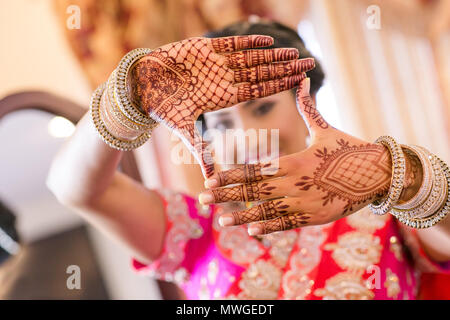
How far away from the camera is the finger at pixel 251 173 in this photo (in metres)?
0.38

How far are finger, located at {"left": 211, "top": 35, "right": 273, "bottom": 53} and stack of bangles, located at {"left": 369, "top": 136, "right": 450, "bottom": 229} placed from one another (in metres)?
0.17

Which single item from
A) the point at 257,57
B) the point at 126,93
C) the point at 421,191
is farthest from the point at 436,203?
the point at 126,93

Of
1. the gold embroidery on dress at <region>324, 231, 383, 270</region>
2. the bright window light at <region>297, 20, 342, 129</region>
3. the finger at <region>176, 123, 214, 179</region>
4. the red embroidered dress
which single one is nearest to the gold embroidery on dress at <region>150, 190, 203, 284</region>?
the red embroidered dress

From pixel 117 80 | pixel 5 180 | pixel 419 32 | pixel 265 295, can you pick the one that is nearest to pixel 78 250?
pixel 5 180

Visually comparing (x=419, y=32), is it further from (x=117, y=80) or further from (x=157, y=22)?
(x=117, y=80)

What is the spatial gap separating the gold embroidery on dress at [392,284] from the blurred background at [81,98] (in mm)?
342

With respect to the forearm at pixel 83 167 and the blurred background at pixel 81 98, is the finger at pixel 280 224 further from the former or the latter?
the blurred background at pixel 81 98

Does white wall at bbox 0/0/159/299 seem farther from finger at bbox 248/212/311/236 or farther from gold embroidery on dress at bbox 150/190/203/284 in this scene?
finger at bbox 248/212/311/236

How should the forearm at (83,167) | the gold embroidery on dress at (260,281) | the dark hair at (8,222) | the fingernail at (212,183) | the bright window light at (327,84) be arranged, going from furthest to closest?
the bright window light at (327,84) → the dark hair at (8,222) → the gold embroidery on dress at (260,281) → the forearm at (83,167) → the fingernail at (212,183)

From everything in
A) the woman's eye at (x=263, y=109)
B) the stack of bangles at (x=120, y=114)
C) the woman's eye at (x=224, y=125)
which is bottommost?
the woman's eye at (x=224, y=125)

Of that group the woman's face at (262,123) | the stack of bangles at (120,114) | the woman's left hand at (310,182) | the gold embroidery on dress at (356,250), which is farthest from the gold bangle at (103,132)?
the gold embroidery on dress at (356,250)

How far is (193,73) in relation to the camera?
42 cm

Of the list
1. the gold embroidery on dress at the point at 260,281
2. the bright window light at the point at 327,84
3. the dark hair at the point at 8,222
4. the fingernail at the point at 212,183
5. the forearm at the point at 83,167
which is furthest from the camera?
the bright window light at the point at 327,84

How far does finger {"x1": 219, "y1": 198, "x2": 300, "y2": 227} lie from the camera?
38 cm
